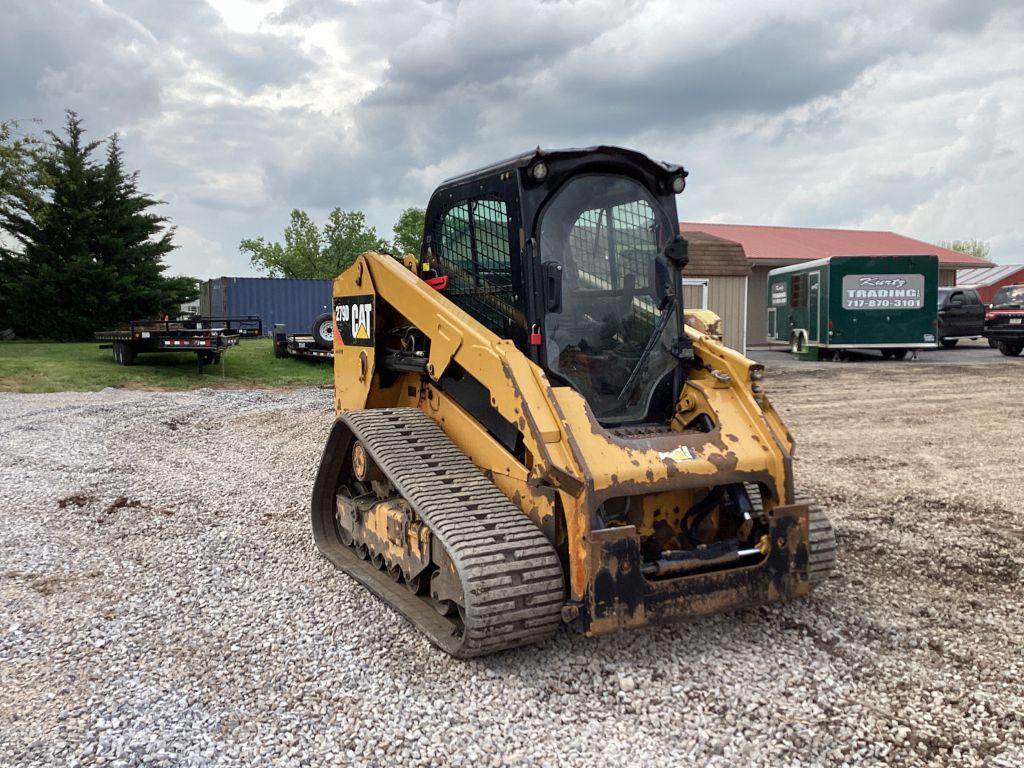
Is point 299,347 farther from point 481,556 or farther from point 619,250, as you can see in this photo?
point 481,556

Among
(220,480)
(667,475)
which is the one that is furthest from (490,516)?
(220,480)

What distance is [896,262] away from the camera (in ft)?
70.3

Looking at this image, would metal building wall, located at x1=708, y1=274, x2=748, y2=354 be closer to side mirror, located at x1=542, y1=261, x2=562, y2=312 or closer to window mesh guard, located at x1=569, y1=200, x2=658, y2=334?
window mesh guard, located at x1=569, y1=200, x2=658, y2=334

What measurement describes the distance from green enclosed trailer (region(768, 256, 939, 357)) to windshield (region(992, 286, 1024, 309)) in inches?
107

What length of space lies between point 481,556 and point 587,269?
1.79 m

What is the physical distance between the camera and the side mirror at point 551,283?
185 inches

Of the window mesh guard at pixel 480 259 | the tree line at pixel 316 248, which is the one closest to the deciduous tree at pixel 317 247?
the tree line at pixel 316 248

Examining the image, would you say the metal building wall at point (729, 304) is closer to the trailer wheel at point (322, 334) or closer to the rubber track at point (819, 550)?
the trailer wheel at point (322, 334)

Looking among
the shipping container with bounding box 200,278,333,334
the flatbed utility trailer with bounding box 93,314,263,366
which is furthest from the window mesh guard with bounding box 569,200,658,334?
the shipping container with bounding box 200,278,333,334

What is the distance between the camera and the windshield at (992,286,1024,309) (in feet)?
75.4

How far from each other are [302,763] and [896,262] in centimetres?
2121

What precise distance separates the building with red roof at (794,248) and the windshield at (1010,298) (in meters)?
4.69

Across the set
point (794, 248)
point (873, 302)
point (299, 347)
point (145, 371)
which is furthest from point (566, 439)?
point (794, 248)

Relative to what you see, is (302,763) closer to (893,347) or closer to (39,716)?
(39,716)
